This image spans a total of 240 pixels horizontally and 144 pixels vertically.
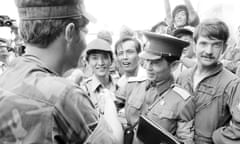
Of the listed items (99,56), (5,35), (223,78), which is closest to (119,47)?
(99,56)

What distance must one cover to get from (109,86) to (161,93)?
97 cm

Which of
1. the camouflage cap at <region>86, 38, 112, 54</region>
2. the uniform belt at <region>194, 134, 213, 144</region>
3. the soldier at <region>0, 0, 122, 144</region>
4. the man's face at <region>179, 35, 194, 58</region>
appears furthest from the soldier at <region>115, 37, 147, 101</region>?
the soldier at <region>0, 0, 122, 144</region>

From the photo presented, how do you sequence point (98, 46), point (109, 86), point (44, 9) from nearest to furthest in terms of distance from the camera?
point (44, 9), point (98, 46), point (109, 86)

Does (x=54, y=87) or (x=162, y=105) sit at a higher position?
(x=54, y=87)

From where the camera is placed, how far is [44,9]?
1155 millimetres

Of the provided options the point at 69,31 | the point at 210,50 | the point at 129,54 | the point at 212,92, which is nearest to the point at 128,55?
the point at 129,54

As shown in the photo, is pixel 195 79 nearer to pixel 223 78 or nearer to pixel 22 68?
pixel 223 78

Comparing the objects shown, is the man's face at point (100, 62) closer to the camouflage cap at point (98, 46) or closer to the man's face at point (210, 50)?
the camouflage cap at point (98, 46)

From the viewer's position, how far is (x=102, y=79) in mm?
3121

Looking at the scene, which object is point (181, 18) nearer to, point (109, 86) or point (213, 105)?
point (109, 86)

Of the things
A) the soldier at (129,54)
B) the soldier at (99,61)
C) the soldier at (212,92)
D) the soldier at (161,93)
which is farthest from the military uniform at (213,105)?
the soldier at (129,54)

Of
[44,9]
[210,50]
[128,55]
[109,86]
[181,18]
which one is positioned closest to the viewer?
[44,9]

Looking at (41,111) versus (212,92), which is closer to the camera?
(41,111)

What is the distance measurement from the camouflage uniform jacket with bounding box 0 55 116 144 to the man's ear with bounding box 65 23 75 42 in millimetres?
204
